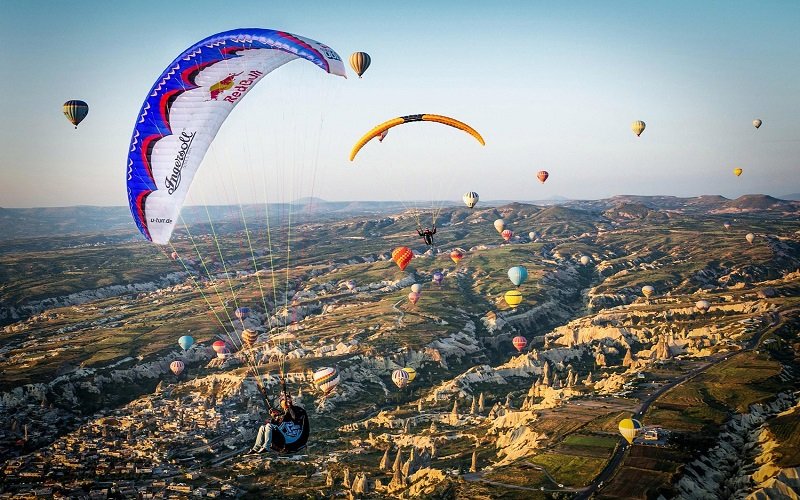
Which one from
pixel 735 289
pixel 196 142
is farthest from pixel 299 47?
pixel 735 289

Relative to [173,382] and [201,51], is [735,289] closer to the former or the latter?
[173,382]

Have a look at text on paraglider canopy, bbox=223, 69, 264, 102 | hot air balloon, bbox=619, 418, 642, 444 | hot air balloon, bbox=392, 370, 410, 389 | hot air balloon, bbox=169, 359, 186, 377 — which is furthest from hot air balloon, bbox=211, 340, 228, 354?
text on paraglider canopy, bbox=223, 69, 264, 102

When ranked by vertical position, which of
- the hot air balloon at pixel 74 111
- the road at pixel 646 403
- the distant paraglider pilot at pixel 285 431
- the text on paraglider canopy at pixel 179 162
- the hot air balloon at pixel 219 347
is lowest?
the hot air balloon at pixel 219 347

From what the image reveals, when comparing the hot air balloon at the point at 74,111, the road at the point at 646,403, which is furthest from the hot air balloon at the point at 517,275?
the hot air balloon at the point at 74,111

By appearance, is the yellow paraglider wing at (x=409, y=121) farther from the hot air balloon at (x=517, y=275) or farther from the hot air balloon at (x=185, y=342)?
the hot air balloon at (x=185, y=342)

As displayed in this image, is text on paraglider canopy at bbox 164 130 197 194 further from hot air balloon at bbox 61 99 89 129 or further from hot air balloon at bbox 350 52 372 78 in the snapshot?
hot air balloon at bbox 61 99 89 129
